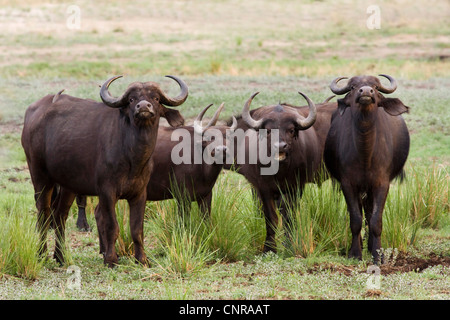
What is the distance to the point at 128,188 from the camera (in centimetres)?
934

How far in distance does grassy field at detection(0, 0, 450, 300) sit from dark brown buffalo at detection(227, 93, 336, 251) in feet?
0.82

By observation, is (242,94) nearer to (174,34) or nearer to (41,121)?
(41,121)

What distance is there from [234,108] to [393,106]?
9218mm

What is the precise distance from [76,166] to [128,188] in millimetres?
696

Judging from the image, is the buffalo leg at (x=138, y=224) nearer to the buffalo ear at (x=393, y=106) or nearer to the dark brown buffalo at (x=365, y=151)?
the dark brown buffalo at (x=365, y=151)

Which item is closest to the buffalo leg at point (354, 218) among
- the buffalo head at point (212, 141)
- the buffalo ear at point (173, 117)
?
the buffalo head at point (212, 141)

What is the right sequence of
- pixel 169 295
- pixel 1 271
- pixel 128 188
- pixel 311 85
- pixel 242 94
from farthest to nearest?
pixel 311 85 < pixel 242 94 < pixel 128 188 < pixel 1 271 < pixel 169 295

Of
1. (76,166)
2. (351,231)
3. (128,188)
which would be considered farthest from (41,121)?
(351,231)

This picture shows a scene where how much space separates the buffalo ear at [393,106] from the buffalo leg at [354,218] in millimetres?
987

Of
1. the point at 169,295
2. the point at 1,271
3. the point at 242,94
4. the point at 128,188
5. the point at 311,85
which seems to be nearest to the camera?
the point at 169,295

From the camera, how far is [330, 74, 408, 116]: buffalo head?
913 cm

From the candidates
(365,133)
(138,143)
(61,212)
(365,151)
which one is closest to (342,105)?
(365,133)

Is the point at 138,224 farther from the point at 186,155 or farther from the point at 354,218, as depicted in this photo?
the point at 354,218

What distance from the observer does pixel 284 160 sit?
1005cm
